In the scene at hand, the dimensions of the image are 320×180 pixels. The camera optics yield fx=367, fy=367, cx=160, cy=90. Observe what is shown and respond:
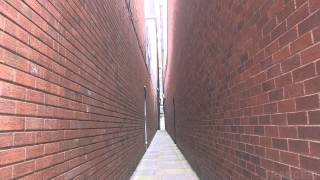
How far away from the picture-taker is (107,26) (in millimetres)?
5840

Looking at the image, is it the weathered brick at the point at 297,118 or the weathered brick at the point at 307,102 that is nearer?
the weathered brick at the point at 307,102

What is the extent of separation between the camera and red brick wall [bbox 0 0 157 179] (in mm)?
2037

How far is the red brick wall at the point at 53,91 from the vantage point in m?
2.04

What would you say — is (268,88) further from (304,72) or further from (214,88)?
(214,88)

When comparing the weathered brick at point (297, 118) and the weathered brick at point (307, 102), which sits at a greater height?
the weathered brick at point (307, 102)

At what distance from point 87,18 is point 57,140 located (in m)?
1.84

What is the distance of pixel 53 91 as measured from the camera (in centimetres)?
281

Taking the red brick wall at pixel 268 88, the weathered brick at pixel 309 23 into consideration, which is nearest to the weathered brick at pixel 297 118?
the red brick wall at pixel 268 88

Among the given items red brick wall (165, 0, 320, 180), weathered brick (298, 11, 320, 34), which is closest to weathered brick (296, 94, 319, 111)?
red brick wall (165, 0, 320, 180)

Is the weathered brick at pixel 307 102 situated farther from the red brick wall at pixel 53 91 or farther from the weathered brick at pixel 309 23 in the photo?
the red brick wall at pixel 53 91

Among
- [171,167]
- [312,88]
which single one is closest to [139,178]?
[171,167]

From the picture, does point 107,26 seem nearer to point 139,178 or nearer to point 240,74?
point 240,74

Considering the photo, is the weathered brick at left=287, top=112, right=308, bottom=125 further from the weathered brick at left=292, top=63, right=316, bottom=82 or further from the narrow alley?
the weathered brick at left=292, top=63, right=316, bottom=82

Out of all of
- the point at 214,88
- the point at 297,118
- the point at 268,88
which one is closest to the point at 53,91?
the point at 268,88
